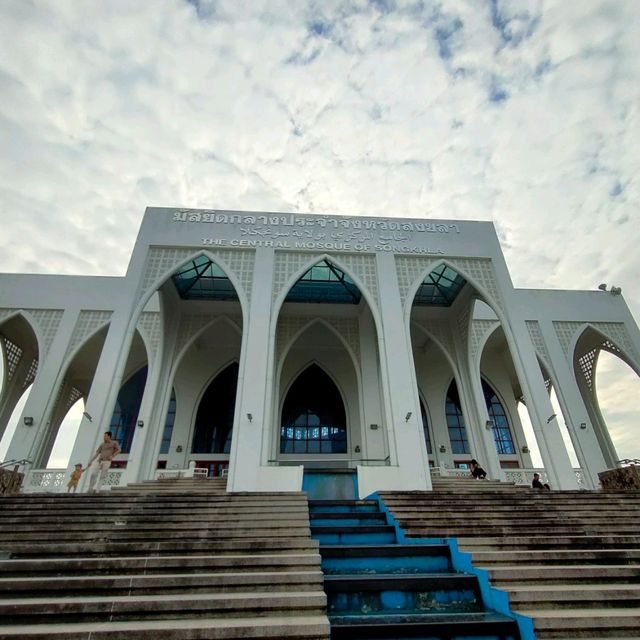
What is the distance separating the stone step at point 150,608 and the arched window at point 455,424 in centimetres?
1434

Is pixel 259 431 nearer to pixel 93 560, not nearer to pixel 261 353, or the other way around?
pixel 261 353

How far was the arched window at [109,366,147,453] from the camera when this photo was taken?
1581cm

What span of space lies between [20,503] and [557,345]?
48.4 feet

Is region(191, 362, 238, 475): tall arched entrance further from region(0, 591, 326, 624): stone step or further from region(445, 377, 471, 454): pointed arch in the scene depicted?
region(0, 591, 326, 624): stone step

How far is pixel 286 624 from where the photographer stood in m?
2.26

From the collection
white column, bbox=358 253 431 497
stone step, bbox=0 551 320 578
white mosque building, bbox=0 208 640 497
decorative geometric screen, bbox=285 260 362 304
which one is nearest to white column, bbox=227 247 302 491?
white mosque building, bbox=0 208 640 497

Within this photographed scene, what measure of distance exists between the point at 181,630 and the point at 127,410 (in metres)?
16.1

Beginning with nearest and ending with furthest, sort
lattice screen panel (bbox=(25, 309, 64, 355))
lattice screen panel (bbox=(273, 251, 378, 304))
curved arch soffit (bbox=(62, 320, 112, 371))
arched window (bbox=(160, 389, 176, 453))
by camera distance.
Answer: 1. lattice screen panel (bbox=(273, 251, 378, 304))
2. curved arch soffit (bbox=(62, 320, 112, 371))
3. lattice screen panel (bbox=(25, 309, 64, 355))
4. arched window (bbox=(160, 389, 176, 453))

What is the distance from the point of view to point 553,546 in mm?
3801

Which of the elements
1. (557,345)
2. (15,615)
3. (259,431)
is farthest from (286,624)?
(557,345)

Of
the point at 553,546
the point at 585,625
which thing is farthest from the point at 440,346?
the point at 585,625

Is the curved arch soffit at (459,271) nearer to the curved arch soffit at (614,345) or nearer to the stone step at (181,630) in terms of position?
the curved arch soffit at (614,345)

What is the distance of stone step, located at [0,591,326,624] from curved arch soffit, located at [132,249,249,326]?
7652 millimetres

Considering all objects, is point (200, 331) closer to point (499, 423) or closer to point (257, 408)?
point (257, 408)
